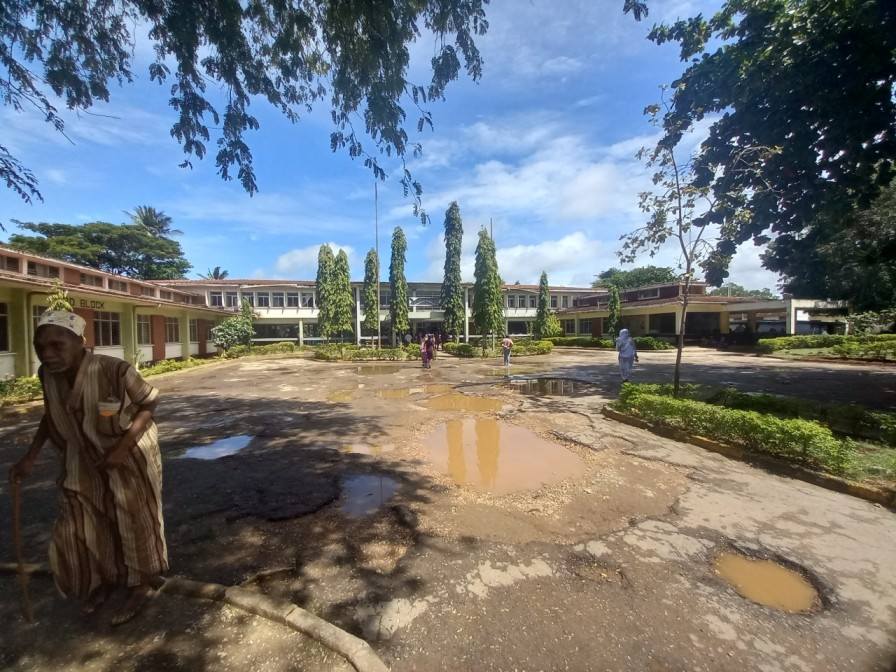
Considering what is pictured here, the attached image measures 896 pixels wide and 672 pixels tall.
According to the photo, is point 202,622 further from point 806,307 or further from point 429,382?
point 806,307

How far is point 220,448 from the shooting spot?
21.0 ft

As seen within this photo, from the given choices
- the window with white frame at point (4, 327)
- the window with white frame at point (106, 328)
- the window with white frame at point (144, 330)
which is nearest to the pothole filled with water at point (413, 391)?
the window with white frame at point (4, 327)

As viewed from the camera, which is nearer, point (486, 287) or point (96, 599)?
point (96, 599)

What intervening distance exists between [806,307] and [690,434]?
34.2 m

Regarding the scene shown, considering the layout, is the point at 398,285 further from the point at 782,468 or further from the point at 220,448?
the point at 782,468

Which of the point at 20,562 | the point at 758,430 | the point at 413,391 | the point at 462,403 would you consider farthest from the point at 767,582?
the point at 413,391

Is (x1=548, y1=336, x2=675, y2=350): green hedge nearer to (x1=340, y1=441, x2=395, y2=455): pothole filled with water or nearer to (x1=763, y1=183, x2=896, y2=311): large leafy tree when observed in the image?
(x1=763, y1=183, x2=896, y2=311): large leafy tree

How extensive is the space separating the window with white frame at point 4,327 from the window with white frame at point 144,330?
675cm

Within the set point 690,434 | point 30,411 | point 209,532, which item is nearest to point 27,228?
point 30,411

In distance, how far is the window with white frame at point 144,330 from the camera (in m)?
19.6

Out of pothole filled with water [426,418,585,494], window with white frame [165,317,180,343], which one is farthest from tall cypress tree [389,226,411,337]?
pothole filled with water [426,418,585,494]

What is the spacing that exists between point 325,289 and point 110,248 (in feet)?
82.5

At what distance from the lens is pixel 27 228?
3394 centimetres

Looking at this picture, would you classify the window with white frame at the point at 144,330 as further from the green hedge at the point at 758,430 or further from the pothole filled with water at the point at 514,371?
the green hedge at the point at 758,430
